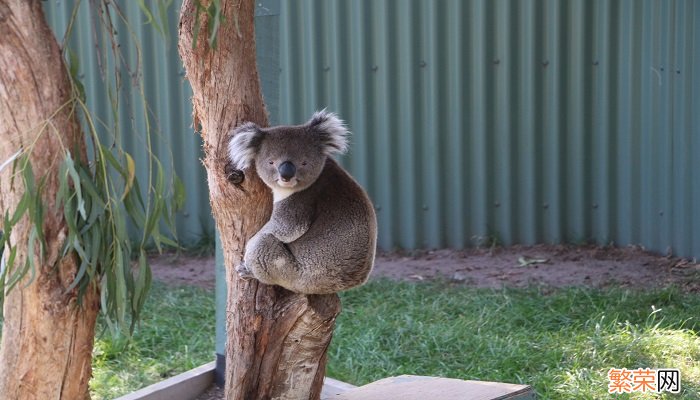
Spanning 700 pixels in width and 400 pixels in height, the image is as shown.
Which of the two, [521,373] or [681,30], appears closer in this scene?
[521,373]

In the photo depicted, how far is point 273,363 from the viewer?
2635mm

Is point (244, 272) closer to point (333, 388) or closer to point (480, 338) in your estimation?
point (333, 388)

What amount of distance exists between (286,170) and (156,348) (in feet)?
6.25

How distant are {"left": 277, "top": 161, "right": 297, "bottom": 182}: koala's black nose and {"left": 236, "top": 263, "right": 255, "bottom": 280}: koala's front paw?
0.99 feet

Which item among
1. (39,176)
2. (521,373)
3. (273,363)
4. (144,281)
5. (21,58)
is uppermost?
(21,58)

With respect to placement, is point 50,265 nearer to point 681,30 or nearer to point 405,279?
point 405,279

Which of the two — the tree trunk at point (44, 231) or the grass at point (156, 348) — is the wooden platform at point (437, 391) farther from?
the grass at point (156, 348)

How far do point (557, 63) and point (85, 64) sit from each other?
3.09 m

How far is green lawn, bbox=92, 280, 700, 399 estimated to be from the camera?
358 centimetres

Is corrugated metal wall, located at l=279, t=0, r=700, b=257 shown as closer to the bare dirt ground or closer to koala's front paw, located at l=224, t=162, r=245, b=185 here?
the bare dirt ground

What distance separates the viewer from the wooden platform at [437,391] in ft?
9.15

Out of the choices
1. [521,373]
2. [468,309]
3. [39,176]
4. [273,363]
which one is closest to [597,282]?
[468,309]

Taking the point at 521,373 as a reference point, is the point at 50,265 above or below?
above

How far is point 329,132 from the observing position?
253cm
